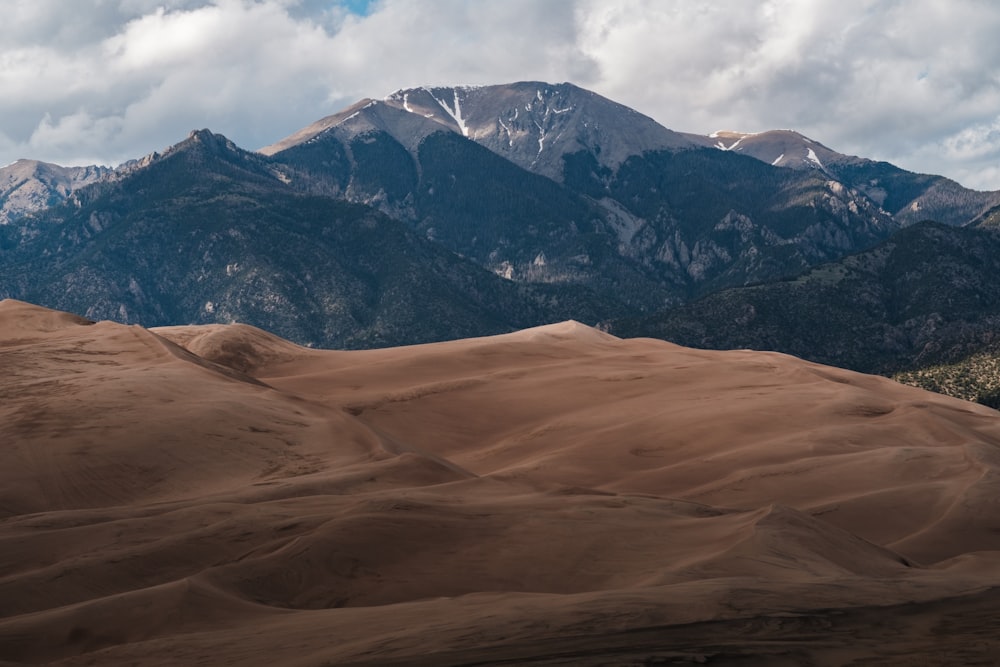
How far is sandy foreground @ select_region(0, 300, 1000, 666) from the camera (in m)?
20.0

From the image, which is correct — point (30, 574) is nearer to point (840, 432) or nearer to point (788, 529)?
point (788, 529)

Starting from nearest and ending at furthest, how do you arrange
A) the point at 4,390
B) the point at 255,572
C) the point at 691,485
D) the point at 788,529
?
the point at 255,572
the point at 788,529
the point at 4,390
the point at 691,485

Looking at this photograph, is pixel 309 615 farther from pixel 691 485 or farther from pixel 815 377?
pixel 815 377

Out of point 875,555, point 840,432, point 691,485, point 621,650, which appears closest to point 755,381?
point 840,432

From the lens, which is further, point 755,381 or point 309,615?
point 755,381

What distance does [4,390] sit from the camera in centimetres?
4688

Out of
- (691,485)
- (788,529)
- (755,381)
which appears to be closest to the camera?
(788,529)

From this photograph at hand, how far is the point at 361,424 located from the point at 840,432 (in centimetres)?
2468

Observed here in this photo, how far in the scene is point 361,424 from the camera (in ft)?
155

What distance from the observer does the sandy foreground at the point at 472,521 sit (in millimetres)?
19953

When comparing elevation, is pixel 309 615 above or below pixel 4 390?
below

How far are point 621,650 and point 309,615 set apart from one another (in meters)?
7.34

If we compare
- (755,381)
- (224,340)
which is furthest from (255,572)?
(224,340)

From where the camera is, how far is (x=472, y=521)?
30.1 metres
